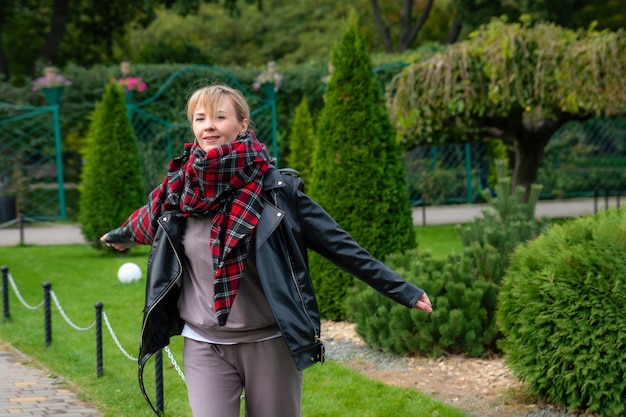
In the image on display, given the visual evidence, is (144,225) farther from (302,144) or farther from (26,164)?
(26,164)

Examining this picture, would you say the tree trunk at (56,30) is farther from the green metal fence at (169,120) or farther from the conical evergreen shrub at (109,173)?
the conical evergreen shrub at (109,173)

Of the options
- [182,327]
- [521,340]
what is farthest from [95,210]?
[182,327]

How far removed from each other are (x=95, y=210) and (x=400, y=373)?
831cm

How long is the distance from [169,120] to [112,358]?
14366mm

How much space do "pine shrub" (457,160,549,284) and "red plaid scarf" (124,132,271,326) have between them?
13.4 ft

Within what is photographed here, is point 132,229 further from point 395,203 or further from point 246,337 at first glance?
point 395,203

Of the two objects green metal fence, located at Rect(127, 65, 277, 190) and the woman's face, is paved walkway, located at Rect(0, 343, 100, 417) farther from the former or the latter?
green metal fence, located at Rect(127, 65, 277, 190)

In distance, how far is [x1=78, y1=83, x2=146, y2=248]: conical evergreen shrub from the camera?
13.7 meters

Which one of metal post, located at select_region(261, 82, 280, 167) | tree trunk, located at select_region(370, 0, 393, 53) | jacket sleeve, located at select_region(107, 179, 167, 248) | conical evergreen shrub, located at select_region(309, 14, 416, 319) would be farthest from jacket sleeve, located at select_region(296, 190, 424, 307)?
tree trunk, located at select_region(370, 0, 393, 53)

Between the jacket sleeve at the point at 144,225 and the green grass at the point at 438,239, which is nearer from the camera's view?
the jacket sleeve at the point at 144,225

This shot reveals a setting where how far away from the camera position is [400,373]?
6.41 metres

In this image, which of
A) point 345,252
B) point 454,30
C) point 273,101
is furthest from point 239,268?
point 454,30

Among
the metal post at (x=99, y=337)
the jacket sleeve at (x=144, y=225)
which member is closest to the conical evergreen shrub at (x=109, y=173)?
the metal post at (x=99, y=337)

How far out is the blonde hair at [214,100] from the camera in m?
3.33
